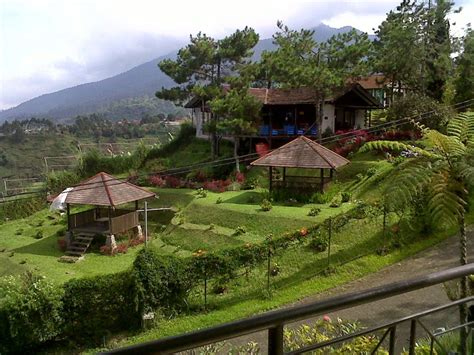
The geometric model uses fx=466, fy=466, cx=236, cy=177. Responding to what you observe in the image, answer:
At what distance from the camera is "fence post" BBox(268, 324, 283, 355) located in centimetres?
195

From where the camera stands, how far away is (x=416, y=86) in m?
31.8

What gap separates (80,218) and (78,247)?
220cm

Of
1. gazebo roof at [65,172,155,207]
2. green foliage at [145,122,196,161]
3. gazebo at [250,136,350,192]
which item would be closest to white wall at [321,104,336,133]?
gazebo at [250,136,350,192]

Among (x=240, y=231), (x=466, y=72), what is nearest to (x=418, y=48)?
(x=466, y=72)

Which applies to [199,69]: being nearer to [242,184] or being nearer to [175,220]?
[242,184]

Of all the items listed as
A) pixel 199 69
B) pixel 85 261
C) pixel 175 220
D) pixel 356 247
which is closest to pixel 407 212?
pixel 356 247

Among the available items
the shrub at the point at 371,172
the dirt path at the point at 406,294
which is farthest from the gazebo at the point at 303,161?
the dirt path at the point at 406,294

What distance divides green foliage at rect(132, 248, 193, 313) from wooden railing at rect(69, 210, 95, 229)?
1007 centimetres

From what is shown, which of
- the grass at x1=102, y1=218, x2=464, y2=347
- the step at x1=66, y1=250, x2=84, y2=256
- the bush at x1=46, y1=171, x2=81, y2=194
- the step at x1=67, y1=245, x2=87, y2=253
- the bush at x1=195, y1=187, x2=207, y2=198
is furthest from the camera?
the bush at x1=46, y1=171, x2=81, y2=194

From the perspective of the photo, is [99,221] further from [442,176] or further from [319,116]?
[442,176]

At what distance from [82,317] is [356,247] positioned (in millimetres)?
8901

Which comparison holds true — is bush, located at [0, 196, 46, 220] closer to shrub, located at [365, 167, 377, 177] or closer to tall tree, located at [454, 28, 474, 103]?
shrub, located at [365, 167, 377, 177]

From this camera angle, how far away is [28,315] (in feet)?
40.6

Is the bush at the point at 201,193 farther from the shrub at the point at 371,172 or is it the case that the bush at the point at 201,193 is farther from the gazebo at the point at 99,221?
the shrub at the point at 371,172
